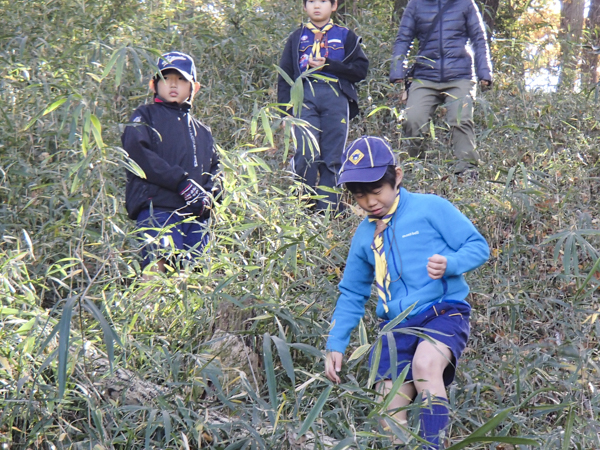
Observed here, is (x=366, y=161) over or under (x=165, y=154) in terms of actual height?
over

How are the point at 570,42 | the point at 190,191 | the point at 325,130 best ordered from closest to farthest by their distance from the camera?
the point at 190,191, the point at 325,130, the point at 570,42

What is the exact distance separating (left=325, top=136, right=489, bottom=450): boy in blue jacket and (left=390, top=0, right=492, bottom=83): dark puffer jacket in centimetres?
269

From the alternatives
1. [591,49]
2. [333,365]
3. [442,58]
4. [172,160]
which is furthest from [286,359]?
[591,49]

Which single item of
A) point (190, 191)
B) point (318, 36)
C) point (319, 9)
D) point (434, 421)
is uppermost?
point (319, 9)

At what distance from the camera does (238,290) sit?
2.99 metres

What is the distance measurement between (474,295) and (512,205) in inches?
25.3

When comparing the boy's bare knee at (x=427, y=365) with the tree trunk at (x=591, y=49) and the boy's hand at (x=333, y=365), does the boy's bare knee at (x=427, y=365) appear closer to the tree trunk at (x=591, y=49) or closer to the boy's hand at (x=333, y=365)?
the boy's hand at (x=333, y=365)

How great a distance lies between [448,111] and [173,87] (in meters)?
2.22

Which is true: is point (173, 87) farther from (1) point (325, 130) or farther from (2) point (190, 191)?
(1) point (325, 130)

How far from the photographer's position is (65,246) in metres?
3.87

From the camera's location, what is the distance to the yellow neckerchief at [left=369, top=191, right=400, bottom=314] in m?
2.66

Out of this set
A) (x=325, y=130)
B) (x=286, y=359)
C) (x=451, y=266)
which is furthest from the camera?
(x=325, y=130)

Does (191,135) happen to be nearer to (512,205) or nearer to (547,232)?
(512,205)

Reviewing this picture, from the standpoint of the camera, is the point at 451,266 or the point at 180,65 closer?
the point at 451,266
